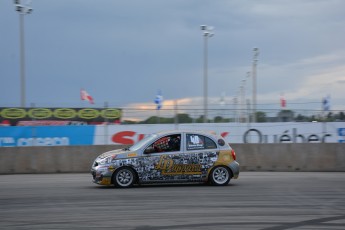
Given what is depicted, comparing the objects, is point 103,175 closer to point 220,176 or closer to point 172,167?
point 172,167

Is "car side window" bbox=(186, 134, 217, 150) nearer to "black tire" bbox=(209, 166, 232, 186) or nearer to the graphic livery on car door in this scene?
the graphic livery on car door

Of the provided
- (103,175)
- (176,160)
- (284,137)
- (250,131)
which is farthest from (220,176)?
(284,137)

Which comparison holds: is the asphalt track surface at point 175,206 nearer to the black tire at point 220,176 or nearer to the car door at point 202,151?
the black tire at point 220,176

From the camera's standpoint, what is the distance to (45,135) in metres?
22.5

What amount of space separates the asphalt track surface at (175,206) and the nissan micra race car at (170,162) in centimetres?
33

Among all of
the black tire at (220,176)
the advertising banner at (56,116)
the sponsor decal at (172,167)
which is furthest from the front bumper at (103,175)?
the advertising banner at (56,116)

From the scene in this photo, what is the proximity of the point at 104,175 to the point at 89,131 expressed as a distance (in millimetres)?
10019

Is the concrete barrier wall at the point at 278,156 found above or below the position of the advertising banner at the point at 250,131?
below

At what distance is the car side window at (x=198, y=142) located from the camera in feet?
45.4

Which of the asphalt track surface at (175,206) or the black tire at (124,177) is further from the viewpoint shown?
the black tire at (124,177)

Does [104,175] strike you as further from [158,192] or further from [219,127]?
[219,127]

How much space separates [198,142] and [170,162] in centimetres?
98

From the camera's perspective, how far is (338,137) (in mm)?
22812

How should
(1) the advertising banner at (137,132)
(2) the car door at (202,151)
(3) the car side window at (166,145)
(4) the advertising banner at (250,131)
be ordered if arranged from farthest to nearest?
1. (4) the advertising banner at (250,131)
2. (1) the advertising banner at (137,132)
3. (2) the car door at (202,151)
4. (3) the car side window at (166,145)
